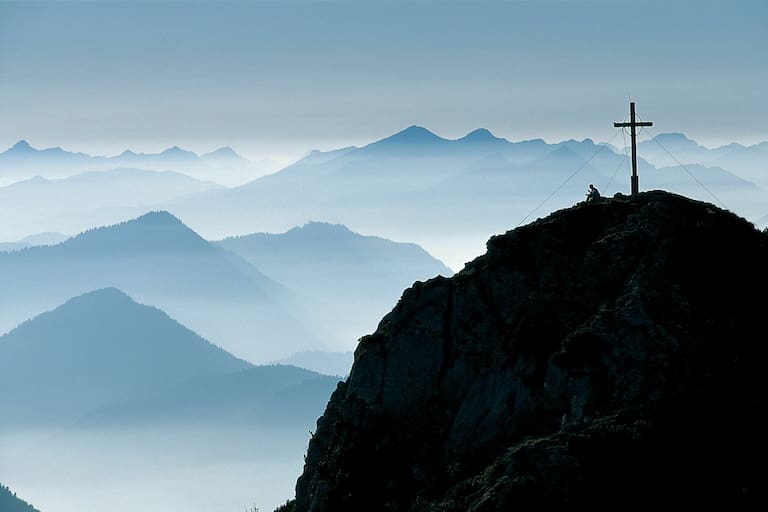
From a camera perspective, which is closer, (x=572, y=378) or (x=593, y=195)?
(x=572, y=378)

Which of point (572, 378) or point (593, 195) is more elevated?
point (593, 195)

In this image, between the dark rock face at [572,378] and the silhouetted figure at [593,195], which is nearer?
the dark rock face at [572,378]

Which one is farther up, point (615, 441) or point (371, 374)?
point (371, 374)

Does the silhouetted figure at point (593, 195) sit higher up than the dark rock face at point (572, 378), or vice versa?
the silhouetted figure at point (593, 195)

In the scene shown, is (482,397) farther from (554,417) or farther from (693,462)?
(693,462)

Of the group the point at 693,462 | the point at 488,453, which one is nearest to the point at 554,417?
the point at 488,453

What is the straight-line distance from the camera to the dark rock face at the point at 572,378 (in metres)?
30.1

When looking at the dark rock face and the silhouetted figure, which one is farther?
the silhouetted figure

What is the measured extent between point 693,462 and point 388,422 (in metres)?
12.2

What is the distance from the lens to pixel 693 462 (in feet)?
98.0

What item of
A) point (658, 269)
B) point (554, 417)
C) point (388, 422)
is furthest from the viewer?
point (388, 422)

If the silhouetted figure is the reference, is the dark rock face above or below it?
below

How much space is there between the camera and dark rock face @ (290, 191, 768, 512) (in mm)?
30078

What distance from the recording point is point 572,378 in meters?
33.2
